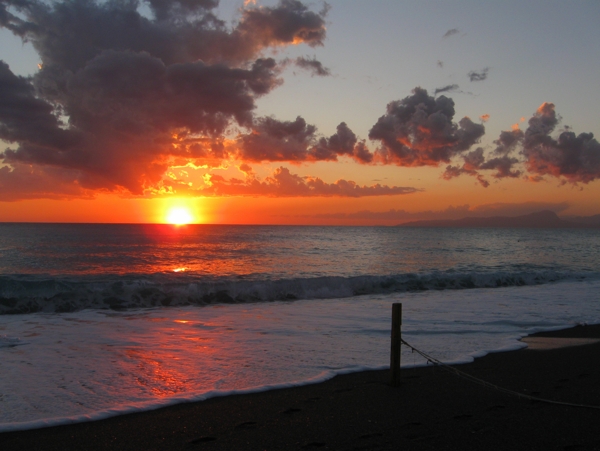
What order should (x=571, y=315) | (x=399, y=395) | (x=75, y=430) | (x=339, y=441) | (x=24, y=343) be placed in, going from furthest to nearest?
(x=571, y=315) < (x=24, y=343) < (x=399, y=395) < (x=75, y=430) < (x=339, y=441)

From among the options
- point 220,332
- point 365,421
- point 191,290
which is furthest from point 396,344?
point 191,290

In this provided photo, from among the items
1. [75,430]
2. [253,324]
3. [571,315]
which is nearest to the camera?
[75,430]

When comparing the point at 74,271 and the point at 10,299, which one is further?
the point at 74,271

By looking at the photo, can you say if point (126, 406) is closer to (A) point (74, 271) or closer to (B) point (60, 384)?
(B) point (60, 384)

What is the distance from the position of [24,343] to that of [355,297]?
14130 millimetres

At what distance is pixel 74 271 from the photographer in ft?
108

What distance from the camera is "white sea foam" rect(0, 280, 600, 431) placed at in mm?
6855

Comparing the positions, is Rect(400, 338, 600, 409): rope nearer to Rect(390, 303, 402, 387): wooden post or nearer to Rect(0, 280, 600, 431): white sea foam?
Rect(390, 303, 402, 387): wooden post

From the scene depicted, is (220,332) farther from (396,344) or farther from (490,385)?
(490,385)

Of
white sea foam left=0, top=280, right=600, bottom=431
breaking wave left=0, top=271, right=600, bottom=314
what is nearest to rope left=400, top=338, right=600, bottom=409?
white sea foam left=0, top=280, right=600, bottom=431

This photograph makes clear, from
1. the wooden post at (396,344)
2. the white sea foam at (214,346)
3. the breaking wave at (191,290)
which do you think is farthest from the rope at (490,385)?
the breaking wave at (191,290)

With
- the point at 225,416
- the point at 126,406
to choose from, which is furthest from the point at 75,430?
the point at 225,416

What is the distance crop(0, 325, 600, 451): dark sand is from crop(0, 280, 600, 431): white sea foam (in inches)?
19.9

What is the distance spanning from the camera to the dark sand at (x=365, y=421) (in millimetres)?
5059
